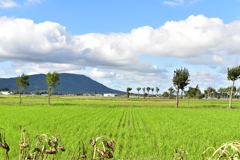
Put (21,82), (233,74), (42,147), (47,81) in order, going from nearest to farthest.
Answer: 1. (42,147)
2. (233,74)
3. (21,82)
4. (47,81)

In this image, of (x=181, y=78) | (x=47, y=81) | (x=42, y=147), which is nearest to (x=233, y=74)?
(x=181, y=78)

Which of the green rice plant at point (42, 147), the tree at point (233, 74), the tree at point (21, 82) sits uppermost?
the tree at point (233, 74)

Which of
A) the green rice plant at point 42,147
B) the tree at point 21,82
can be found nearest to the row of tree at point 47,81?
the tree at point 21,82

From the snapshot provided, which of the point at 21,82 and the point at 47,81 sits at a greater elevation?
the point at 47,81

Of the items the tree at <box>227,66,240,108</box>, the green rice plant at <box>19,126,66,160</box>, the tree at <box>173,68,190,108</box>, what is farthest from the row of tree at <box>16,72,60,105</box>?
the green rice plant at <box>19,126,66,160</box>

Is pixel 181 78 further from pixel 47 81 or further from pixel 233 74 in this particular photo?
pixel 47 81

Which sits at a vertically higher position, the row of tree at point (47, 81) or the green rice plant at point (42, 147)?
the row of tree at point (47, 81)

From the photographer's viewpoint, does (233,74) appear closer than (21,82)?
Yes

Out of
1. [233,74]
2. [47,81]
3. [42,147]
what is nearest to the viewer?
[42,147]

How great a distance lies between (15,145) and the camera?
13289 mm

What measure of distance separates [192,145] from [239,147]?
14076 mm

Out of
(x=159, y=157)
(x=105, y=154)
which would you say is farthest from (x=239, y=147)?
(x=159, y=157)

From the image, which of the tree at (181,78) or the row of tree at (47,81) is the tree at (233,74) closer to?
the tree at (181,78)

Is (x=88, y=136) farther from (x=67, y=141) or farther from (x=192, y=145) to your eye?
(x=192, y=145)
